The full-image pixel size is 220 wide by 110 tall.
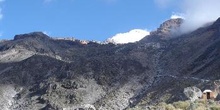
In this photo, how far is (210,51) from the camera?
181 metres

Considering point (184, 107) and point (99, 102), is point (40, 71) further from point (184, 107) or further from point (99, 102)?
point (184, 107)

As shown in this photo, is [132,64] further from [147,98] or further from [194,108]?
[194,108]

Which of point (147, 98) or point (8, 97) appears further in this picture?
point (8, 97)

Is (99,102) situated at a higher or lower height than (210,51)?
lower

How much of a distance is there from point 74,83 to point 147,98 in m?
37.8

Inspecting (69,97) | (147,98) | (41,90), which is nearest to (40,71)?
(41,90)

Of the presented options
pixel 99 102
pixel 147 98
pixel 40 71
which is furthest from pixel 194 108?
pixel 40 71

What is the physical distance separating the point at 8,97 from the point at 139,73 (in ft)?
165

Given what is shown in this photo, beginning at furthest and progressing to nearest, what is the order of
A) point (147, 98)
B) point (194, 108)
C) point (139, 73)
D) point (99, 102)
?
1. point (139, 73)
2. point (99, 102)
3. point (147, 98)
4. point (194, 108)

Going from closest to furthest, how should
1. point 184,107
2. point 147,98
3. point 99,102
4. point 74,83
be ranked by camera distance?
1. point 184,107
2. point 147,98
3. point 99,102
4. point 74,83

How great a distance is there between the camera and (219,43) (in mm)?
180125

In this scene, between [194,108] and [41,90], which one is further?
[41,90]

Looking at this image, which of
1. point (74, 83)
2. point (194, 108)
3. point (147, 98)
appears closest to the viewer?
point (194, 108)

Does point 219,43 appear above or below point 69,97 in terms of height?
above
